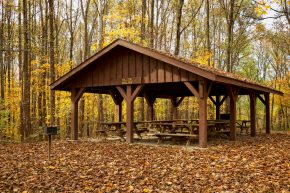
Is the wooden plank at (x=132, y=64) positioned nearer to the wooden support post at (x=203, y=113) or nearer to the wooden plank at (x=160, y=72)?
the wooden plank at (x=160, y=72)

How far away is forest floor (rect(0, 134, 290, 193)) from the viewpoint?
602 cm

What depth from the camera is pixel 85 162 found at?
8578 millimetres

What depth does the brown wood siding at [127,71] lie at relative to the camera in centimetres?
1194

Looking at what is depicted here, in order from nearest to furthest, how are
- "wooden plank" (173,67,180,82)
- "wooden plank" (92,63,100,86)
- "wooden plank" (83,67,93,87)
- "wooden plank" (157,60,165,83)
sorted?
"wooden plank" (173,67,180,82) → "wooden plank" (157,60,165,83) → "wooden plank" (92,63,100,86) → "wooden plank" (83,67,93,87)

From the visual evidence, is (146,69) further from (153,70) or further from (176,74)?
(176,74)

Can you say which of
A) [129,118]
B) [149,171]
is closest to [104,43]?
[129,118]

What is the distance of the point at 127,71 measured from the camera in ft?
43.4

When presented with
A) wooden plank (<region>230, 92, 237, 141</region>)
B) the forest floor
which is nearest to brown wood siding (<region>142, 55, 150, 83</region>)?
the forest floor

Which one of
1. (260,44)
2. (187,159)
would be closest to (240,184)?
(187,159)

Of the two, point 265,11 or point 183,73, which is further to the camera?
point 183,73

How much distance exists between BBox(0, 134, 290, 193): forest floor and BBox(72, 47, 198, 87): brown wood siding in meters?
3.19

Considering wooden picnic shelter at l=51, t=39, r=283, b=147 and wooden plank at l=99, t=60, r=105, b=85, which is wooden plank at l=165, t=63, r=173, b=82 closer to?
wooden picnic shelter at l=51, t=39, r=283, b=147

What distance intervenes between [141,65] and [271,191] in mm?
8214

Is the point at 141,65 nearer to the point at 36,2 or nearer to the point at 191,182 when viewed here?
the point at 191,182
